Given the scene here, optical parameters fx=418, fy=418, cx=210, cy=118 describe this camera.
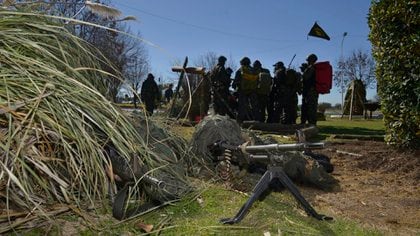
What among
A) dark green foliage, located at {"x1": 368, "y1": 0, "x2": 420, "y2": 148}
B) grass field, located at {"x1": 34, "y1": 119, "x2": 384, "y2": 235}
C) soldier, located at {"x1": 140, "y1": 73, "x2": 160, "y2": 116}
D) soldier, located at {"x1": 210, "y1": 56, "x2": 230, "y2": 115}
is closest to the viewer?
grass field, located at {"x1": 34, "y1": 119, "x2": 384, "y2": 235}

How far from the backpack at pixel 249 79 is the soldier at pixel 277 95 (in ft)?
2.09

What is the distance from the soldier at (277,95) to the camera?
36.4 feet

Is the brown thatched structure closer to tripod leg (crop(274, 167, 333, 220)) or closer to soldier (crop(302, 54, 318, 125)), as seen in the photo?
soldier (crop(302, 54, 318, 125))

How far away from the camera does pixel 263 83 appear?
10.9 meters

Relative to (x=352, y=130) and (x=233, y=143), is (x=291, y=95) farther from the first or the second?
(x=233, y=143)

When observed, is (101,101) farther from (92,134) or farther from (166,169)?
(166,169)

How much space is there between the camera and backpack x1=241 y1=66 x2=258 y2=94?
10.9 metres

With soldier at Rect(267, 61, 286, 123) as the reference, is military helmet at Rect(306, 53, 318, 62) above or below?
above

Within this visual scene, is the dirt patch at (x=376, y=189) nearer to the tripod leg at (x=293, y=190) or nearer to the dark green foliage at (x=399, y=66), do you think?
the dark green foliage at (x=399, y=66)

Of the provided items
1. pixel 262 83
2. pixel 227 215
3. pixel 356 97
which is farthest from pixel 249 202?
pixel 356 97

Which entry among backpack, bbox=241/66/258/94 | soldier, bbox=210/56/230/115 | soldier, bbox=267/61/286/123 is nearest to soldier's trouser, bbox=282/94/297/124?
soldier, bbox=267/61/286/123

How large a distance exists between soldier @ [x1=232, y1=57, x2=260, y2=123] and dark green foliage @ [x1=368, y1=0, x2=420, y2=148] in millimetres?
4008

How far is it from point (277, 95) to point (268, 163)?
8.34 m

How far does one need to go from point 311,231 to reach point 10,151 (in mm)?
1854
